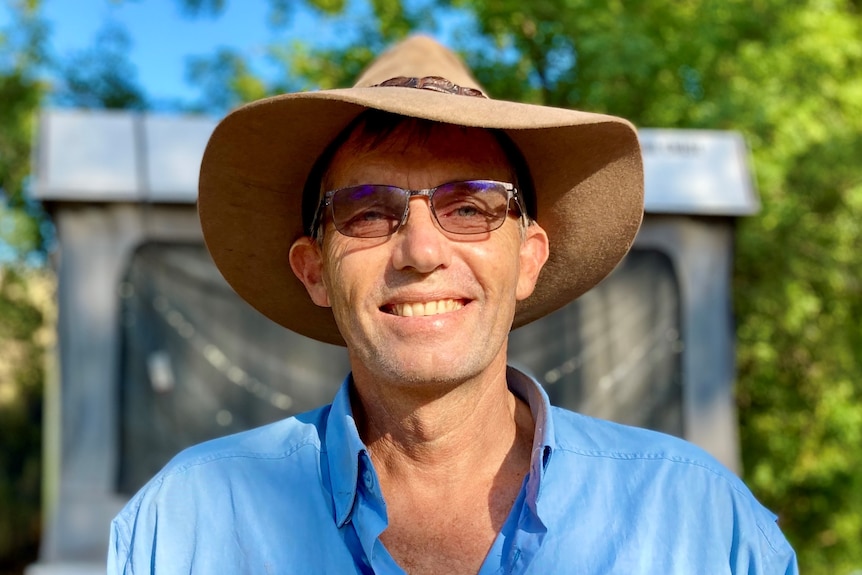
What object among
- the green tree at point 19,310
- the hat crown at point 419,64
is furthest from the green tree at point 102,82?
the hat crown at point 419,64

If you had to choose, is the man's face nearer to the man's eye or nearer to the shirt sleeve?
the man's eye

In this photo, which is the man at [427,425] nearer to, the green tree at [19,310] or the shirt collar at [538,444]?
the shirt collar at [538,444]

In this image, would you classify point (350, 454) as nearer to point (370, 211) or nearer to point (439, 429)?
point (439, 429)

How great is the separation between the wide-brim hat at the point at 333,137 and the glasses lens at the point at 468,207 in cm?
13

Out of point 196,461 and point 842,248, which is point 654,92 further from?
point 196,461

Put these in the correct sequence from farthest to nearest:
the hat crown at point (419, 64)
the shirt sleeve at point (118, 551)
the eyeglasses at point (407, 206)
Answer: the hat crown at point (419, 64)
the eyeglasses at point (407, 206)
the shirt sleeve at point (118, 551)

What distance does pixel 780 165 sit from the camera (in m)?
7.17

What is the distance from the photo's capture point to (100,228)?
4613 mm

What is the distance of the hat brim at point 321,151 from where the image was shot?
158cm

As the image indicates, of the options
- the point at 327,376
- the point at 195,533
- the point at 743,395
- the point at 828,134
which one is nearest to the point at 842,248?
the point at 828,134

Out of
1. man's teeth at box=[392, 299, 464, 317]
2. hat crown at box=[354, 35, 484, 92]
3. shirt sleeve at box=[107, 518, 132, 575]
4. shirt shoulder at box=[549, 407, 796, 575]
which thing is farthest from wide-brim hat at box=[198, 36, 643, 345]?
shirt sleeve at box=[107, 518, 132, 575]

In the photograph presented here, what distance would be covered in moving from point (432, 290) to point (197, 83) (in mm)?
9450

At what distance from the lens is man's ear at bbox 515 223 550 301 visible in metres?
1.87

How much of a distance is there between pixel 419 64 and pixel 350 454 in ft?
4.26
